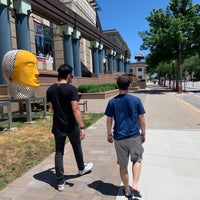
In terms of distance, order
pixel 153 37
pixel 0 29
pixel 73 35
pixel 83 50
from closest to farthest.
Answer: pixel 0 29 < pixel 73 35 < pixel 153 37 < pixel 83 50

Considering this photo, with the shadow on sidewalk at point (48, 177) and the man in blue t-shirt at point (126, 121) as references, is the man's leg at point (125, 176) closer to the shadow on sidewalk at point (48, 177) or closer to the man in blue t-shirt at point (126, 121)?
the man in blue t-shirt at point (126, 121)

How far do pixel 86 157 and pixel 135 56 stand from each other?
145 metres

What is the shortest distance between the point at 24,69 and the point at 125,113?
6.55 meters

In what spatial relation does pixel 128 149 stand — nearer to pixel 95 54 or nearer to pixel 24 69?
pixel 24 69

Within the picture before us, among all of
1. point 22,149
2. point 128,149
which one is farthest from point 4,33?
point 128,149

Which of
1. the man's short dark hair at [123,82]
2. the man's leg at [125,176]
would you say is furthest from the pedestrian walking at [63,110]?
the man's leg at [125,176]

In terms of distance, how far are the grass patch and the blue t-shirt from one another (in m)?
2.13

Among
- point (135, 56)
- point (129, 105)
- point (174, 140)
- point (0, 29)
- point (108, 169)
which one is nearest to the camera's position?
point (129, 105)

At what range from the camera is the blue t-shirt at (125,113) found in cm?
324

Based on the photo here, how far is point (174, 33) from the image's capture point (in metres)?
26.5

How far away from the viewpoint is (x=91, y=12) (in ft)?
145

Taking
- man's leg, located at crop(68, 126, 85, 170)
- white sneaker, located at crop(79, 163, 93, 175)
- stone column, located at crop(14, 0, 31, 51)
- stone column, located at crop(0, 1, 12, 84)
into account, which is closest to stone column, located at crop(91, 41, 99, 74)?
stone column, located at crop(14, 0, 31, 51)

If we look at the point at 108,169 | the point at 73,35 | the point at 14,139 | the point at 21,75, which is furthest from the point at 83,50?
the point at 108,169

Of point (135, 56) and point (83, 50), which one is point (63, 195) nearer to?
point (83, 50)
